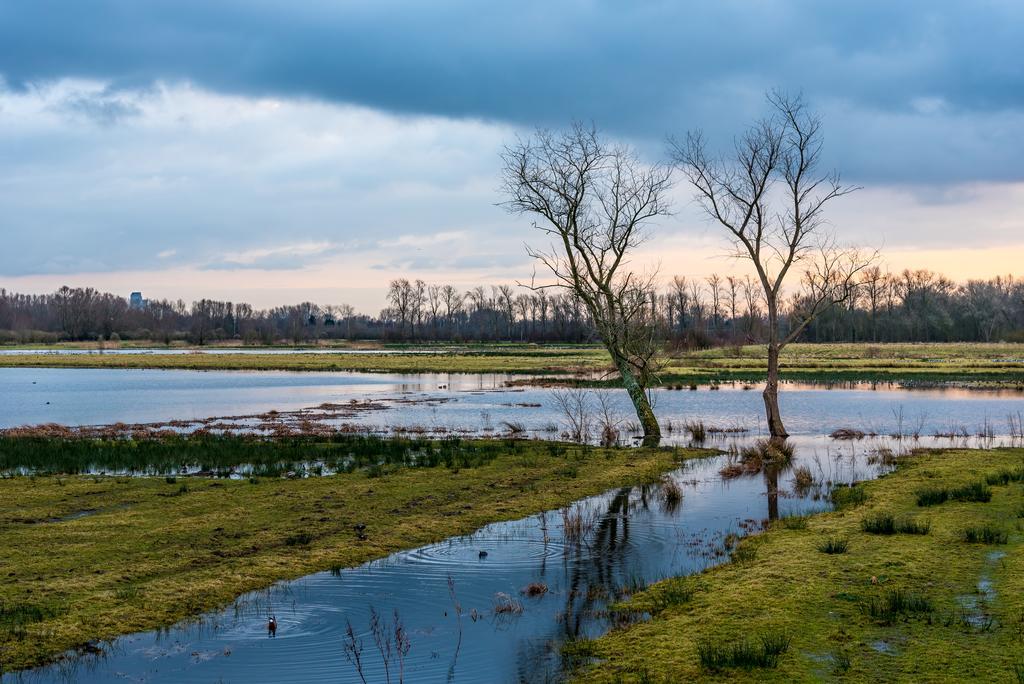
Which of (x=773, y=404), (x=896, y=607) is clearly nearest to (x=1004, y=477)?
(x=773, y=404)

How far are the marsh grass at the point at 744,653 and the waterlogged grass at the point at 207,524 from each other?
6374mm

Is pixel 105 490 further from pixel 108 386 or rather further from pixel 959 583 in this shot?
pixel 108 386

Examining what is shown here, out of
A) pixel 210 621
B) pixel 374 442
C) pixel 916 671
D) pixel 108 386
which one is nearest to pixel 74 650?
pixel 210 621

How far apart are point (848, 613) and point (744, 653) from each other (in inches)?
82.3

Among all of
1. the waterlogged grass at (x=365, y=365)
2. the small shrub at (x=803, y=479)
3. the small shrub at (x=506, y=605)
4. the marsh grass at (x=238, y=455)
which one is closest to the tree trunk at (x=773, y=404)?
the small shrub at (x=803, y=479)

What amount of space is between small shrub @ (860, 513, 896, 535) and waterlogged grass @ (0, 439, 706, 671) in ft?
20.4

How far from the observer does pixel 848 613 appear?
9273 mm

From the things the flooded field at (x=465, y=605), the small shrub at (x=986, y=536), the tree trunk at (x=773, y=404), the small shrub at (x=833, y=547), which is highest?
the tree trunk at (x=773, y=404)

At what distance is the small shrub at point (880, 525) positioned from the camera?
1313cm

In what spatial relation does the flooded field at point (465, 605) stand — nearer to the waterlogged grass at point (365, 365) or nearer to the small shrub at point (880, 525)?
the small shrub at point (880, 525)

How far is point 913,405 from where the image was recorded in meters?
40.6

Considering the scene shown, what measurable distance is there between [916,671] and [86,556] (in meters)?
11.5

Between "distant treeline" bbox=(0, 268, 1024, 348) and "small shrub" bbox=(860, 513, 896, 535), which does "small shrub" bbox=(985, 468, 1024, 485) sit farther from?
"distant treeline" bbox=(0, 268, 1024, 348)

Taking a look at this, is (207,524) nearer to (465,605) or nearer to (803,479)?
(465,605)
